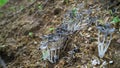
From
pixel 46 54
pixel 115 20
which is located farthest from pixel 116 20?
pixel 46 54

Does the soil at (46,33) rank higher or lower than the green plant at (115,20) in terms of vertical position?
lower

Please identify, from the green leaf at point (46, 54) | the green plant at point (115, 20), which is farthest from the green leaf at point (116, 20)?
the green leaf at point (46, 54)

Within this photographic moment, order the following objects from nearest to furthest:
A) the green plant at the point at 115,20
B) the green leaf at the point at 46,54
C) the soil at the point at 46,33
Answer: the soil at the point at 46,33 → the green leaf at the point at 46,54 → the green plant at the point at 115,20

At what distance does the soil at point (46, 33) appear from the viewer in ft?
11.3

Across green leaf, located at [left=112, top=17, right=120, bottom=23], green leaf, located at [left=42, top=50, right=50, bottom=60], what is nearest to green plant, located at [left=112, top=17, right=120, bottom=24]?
green leaf, located at [left=112, top=17, right=120, bottom=23]

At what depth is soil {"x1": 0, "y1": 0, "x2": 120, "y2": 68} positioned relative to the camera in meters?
3.46

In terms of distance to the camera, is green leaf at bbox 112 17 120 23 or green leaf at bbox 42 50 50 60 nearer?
green leaf at bbox 42 50 50 60

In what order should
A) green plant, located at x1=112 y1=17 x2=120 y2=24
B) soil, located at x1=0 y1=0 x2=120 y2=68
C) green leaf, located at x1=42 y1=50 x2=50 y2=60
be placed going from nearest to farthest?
soil, located at x1=0 y1=0 x2=120 y2=68 → green leaf, located at x1=42 y1=50 x2=50 y2=60 → green plant, located at x1=112 y1=17 x2=120 y2=24

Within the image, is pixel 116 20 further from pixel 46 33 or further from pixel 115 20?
pixel 46 33

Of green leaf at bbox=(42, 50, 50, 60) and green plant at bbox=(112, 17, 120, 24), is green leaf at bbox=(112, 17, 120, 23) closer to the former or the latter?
green plant at bbox=(112, 17, 120, 24)

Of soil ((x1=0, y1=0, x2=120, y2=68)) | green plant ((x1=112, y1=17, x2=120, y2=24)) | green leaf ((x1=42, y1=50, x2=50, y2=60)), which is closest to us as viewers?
soil ((x1=0, y1=0, x2=120, y2=68))

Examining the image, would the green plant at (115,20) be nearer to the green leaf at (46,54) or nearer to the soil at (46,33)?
the soil at (46,33)

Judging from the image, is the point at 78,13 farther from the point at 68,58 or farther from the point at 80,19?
the point at 68,58

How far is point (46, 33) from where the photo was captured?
4.32 meters
